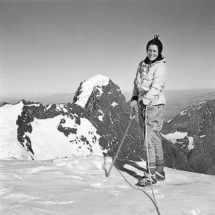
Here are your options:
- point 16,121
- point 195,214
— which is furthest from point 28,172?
point 16,121

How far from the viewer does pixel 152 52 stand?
20.1 ft

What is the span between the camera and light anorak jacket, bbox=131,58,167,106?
19.6 feet

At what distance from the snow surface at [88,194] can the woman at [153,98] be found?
2.07 ft

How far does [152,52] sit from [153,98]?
1158 mm

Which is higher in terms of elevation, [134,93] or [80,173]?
[134,93]

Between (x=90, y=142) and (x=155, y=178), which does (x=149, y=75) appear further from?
(x=90, y=142)

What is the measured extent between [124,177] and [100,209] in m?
2.83

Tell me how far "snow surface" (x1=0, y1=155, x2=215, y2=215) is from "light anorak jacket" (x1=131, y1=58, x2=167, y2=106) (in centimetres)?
210

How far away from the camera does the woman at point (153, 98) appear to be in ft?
19.8

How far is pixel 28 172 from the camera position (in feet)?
20.8

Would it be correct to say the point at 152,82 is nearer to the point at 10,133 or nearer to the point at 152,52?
the point at 152,52

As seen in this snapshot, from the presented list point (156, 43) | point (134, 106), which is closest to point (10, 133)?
point (134, 106)

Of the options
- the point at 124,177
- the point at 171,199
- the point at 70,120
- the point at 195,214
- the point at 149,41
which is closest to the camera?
the point at 195,214

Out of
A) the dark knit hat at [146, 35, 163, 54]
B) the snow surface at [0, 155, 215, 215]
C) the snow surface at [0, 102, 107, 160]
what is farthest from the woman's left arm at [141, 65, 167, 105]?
the snow surface at [0, 102, 107, 160]
